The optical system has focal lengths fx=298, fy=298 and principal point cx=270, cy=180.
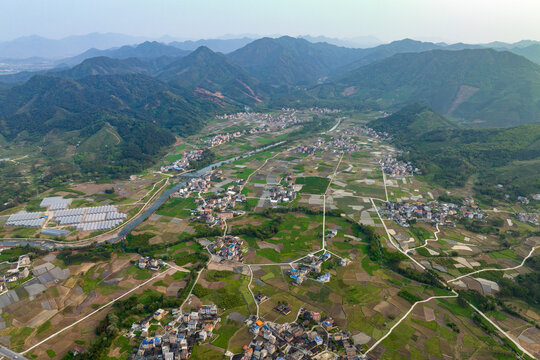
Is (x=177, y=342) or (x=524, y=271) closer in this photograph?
(x=177, y=342)

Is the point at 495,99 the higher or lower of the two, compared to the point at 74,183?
higher

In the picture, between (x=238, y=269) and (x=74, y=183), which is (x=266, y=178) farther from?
(x=74, y=183)

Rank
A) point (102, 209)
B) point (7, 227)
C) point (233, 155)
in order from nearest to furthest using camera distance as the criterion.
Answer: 1. point (7, 227)
2. point (102, 209)
3. point (233, 155)

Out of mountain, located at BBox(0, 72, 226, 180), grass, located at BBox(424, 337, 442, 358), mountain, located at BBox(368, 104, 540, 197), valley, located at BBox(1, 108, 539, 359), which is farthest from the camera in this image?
mountain, located at BBox(0, 72, 226, 180)

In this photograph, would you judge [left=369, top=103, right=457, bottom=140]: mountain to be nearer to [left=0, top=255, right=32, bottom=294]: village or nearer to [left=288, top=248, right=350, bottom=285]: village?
[left=288, top=248, right=350, bottom=285]: village

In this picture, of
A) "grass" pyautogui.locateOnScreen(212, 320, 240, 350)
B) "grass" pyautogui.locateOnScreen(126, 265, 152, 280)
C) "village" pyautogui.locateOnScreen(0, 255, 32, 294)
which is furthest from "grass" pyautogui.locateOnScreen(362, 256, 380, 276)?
"village" pyautogui.locateOnScreen(0, 255, 32, 294)

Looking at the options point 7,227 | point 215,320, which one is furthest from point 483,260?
point 7,227
